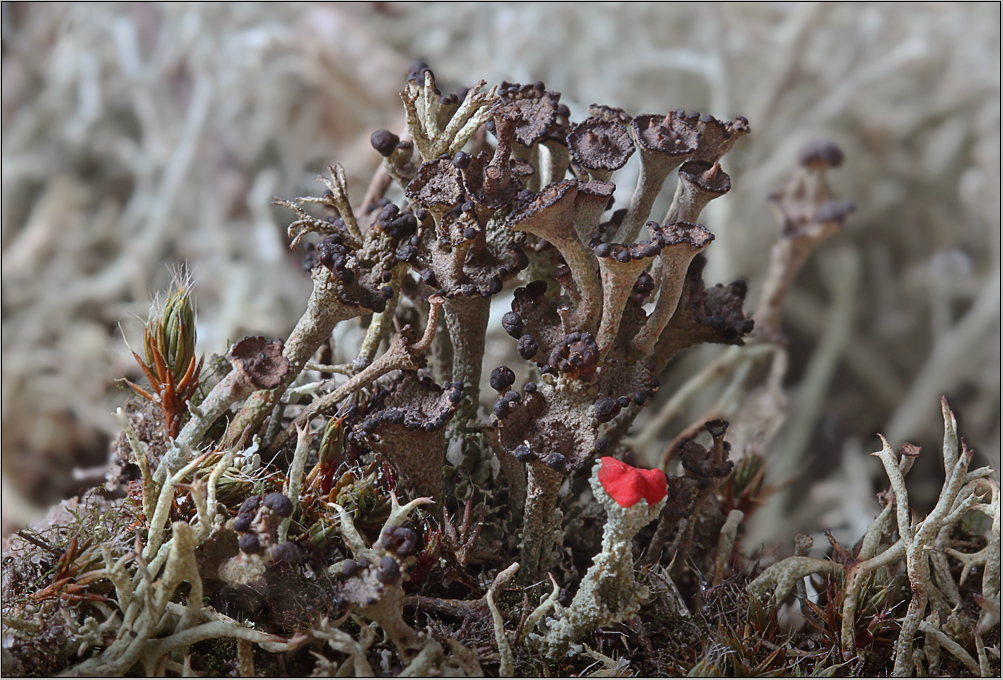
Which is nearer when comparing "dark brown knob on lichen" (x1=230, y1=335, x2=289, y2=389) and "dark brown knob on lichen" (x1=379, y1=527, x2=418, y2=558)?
"dark brown knob on lichen" (x1=379, y1=527, x2=418, y2=558)

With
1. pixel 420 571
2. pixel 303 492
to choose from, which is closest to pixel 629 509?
pixel 420 571

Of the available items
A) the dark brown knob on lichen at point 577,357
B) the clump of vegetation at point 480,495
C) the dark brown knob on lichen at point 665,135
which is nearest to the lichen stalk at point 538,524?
the clump of vegetation at point 480,495

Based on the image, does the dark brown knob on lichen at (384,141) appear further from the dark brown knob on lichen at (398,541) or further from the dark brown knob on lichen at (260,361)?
the dark brown knob on lichen at (398,541)

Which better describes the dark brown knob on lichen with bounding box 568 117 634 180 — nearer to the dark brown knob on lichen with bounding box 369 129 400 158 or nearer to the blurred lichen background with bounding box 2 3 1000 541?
the dark brown knob on lichen with bounding box 369 129 400 158

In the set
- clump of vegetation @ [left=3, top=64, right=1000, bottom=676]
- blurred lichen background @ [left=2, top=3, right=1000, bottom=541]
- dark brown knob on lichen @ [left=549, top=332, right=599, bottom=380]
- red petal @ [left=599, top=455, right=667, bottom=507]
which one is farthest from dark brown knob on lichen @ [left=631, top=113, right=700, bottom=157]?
blurred lichen background @ [left=2, top=3, right=1000, bottom=541]

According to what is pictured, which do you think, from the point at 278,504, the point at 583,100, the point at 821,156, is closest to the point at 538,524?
the point at 278,504

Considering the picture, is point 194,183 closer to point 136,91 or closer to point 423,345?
point 136,91
